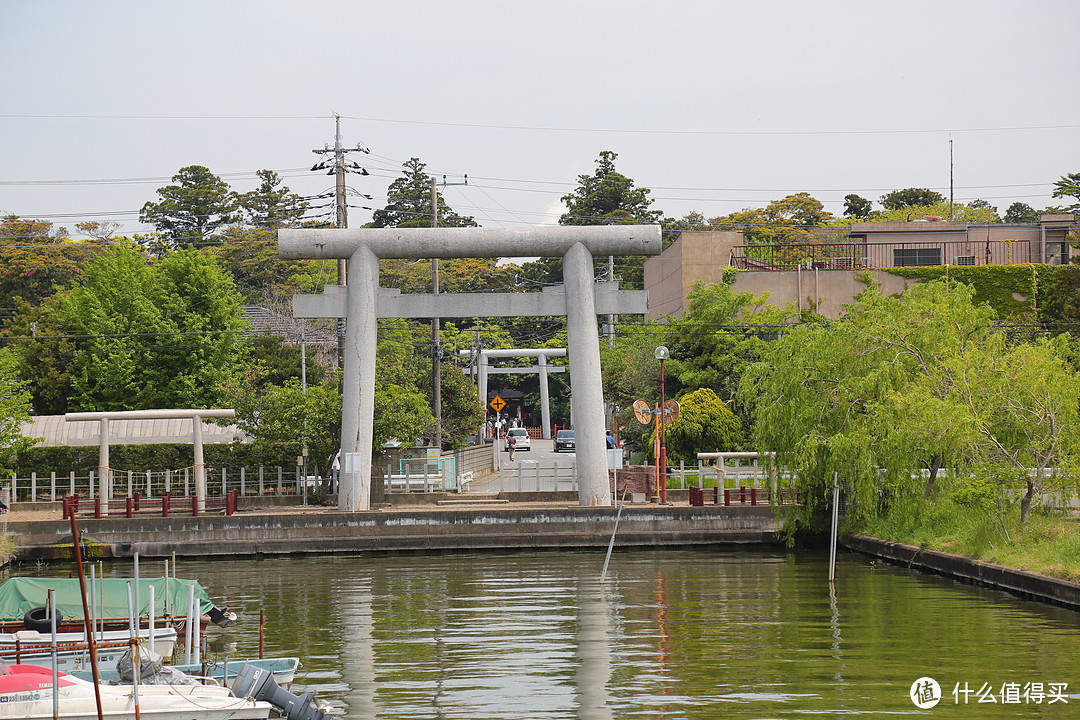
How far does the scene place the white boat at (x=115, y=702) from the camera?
13.3 meters

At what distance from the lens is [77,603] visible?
18375 millimetres

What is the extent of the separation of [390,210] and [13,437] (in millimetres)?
66202

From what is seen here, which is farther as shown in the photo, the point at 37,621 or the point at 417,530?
the point at 417,530

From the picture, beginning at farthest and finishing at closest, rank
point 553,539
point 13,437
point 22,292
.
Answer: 1. point 22,292
2. point 13,437
3. point 553,539

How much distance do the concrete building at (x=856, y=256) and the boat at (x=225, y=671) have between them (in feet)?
127

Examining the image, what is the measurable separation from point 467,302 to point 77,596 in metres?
17.8

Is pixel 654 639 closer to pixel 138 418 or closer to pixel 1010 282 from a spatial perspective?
pixel 138 418

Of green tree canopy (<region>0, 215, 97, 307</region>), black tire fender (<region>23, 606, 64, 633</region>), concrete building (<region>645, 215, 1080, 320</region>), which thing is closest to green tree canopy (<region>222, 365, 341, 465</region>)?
black tire fender (<region>23, 606, 64, 633</region>)

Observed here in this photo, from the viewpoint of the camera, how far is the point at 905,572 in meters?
26.4

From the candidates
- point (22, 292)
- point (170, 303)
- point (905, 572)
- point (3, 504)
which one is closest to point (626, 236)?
point (905, 572)

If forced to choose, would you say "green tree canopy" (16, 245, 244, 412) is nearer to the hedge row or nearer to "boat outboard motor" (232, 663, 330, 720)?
the hedge row

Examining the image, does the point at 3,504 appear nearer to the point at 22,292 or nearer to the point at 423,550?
the point at 423,550

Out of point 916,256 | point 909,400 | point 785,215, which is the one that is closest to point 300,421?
point 909,400

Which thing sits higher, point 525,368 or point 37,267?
point 37,267
